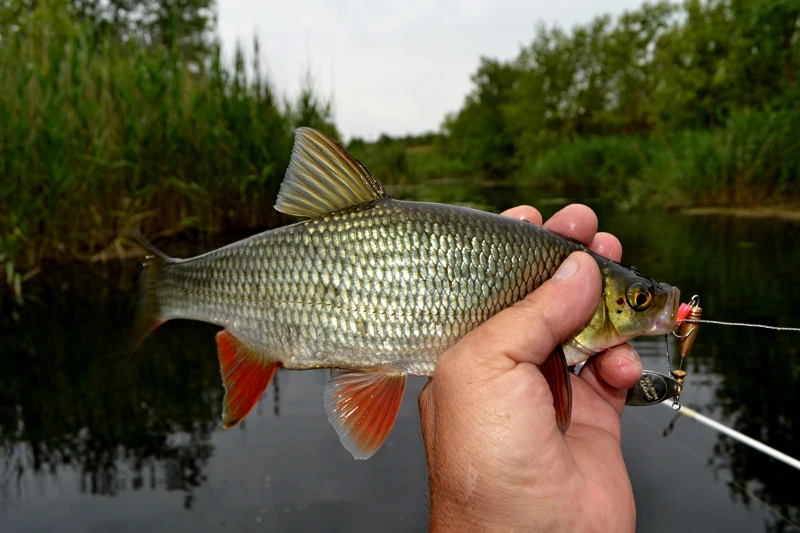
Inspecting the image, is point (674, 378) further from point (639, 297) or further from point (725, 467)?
point (725, 467)

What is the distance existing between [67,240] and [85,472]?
504 centimetres

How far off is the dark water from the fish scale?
1.91 metres

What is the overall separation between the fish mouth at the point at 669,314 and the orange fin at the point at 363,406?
0.96 metres

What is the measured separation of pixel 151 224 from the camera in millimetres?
8836

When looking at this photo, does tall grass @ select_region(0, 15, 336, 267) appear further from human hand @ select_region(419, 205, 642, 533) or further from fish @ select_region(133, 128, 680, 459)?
human hand @ select_region(419, 205, 642, 533)

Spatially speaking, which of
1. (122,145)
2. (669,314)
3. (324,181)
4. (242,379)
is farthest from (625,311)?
(122,145)

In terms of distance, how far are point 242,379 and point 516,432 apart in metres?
1.06

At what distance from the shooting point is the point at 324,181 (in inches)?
86.7

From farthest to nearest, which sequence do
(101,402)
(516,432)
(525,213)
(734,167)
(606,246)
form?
(734,167), (101,402), (525,213), (606,246), (516,432)

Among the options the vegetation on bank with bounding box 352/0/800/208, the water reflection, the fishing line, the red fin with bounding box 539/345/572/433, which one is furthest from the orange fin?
the vegetation on bank with bounding box 352/0/800/208

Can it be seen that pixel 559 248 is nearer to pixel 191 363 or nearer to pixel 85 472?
pixel 85 472

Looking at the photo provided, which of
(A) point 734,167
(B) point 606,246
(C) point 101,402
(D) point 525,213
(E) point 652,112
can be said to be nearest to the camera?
(B) point 606,246

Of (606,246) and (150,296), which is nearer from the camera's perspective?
(150,296)

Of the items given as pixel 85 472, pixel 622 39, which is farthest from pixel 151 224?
pixel 622 39
